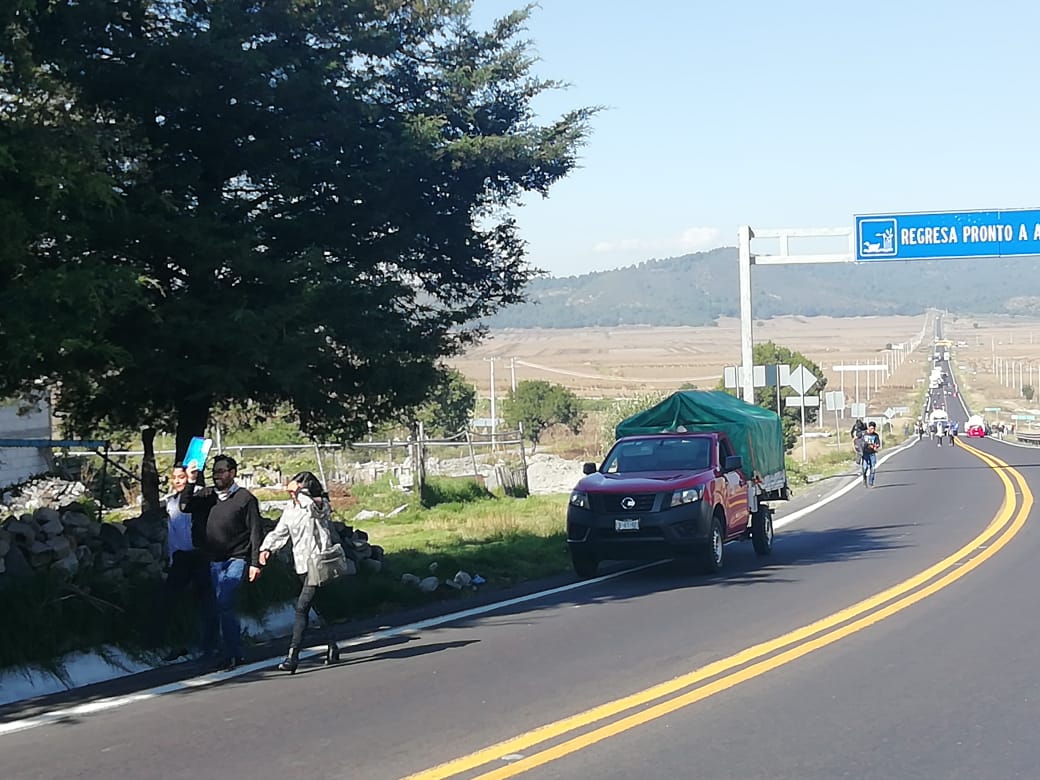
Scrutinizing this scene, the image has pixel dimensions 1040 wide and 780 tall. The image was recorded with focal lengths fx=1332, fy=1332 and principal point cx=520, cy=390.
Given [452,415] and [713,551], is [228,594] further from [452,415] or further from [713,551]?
[452,415]

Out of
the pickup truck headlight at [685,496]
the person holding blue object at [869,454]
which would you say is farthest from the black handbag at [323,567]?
the person holding blue object at [869,454]

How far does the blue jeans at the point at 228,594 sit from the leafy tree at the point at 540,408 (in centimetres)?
7243

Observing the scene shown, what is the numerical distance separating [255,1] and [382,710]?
8916 mm

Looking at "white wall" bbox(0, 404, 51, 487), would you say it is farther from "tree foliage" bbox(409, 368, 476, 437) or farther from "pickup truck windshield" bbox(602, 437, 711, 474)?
"tree foliage" bbox(409, 368, 476, 437)

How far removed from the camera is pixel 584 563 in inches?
651

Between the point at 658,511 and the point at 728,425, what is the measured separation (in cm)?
423

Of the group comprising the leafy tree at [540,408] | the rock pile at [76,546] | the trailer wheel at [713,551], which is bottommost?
the trailer wheel at [713,551]

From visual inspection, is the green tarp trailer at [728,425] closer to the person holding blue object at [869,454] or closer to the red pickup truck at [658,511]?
the red pickup truck at [658,511]

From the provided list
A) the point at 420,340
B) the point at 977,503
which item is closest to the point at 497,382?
the point at 977,503

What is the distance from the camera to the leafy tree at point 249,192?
1162 cm

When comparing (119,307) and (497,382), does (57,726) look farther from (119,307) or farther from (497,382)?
(497,382)

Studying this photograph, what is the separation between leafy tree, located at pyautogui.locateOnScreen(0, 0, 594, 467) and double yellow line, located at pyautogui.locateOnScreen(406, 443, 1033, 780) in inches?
210

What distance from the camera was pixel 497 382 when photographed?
597 ft

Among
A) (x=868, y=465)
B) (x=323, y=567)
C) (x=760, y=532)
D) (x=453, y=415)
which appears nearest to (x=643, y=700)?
(x=323, y=567)
